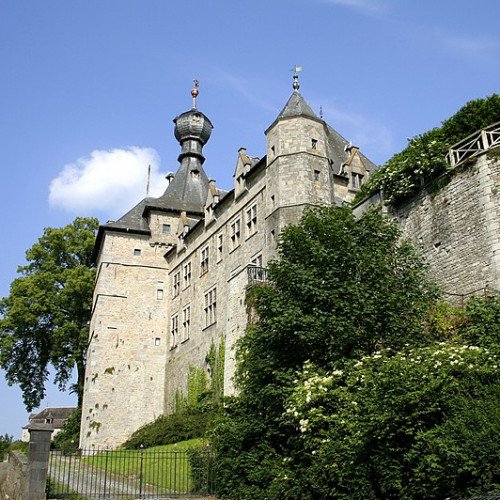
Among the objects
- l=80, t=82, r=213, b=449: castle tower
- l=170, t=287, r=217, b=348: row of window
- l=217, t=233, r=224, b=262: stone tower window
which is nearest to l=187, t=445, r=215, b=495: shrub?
l=170, t=287, r=217, b=348: row of window

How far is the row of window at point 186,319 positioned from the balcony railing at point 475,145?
1691 centimetres

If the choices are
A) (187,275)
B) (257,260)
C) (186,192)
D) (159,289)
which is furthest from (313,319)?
(186,192)

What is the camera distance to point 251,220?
30.0 m

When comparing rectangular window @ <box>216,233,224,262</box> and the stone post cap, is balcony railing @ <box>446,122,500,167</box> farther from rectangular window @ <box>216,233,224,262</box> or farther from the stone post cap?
rectangular window @ <box>216,233,224,262</box>

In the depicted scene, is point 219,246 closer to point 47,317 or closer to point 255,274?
point 255,274

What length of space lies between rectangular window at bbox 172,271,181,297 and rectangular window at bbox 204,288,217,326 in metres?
4.31

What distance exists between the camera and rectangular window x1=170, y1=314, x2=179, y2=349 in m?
36.8

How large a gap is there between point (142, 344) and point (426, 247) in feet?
74.9

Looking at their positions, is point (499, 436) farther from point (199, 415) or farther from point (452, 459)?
point (199, 415)

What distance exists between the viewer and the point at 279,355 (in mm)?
15273

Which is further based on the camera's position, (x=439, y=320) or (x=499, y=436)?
(x=439, y=320)

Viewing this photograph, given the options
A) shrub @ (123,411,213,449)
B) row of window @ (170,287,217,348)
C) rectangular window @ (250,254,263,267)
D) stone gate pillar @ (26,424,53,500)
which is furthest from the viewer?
row of window @ (170,287,217,348)

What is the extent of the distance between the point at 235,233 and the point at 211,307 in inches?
166

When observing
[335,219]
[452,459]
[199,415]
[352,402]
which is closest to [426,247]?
[335,219]
